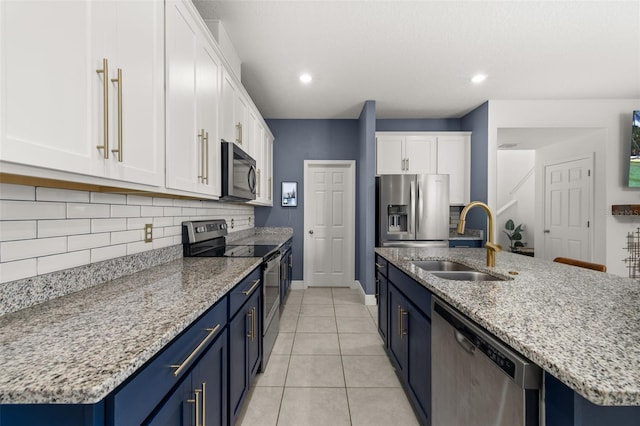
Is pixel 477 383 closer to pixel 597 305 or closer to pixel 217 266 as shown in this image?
pixel 597 305

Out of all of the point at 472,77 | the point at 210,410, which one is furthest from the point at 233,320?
the point at 472,77

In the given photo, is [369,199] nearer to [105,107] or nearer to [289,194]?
[289,194]

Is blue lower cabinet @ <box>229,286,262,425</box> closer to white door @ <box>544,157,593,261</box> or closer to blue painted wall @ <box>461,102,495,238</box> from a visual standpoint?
blue painted wall @ <box>461,102,495,238</box>

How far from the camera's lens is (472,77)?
317 cm

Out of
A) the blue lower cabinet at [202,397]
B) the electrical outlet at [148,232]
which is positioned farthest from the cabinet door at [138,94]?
the blue lower cabinet at [202,397]

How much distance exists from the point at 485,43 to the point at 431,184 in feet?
5.78

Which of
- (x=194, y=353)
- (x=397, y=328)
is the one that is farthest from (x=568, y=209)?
(x=194, y=353)

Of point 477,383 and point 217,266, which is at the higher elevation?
point 217,266

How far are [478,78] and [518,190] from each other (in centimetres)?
443

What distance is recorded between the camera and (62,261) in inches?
43.2

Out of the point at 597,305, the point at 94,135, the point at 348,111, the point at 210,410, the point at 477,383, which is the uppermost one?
the point at 348,111

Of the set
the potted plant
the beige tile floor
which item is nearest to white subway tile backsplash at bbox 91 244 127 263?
the beige tile floor

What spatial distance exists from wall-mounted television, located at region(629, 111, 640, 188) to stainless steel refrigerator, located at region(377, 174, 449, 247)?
2329 mm

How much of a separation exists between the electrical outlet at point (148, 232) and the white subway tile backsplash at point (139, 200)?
129 mm
